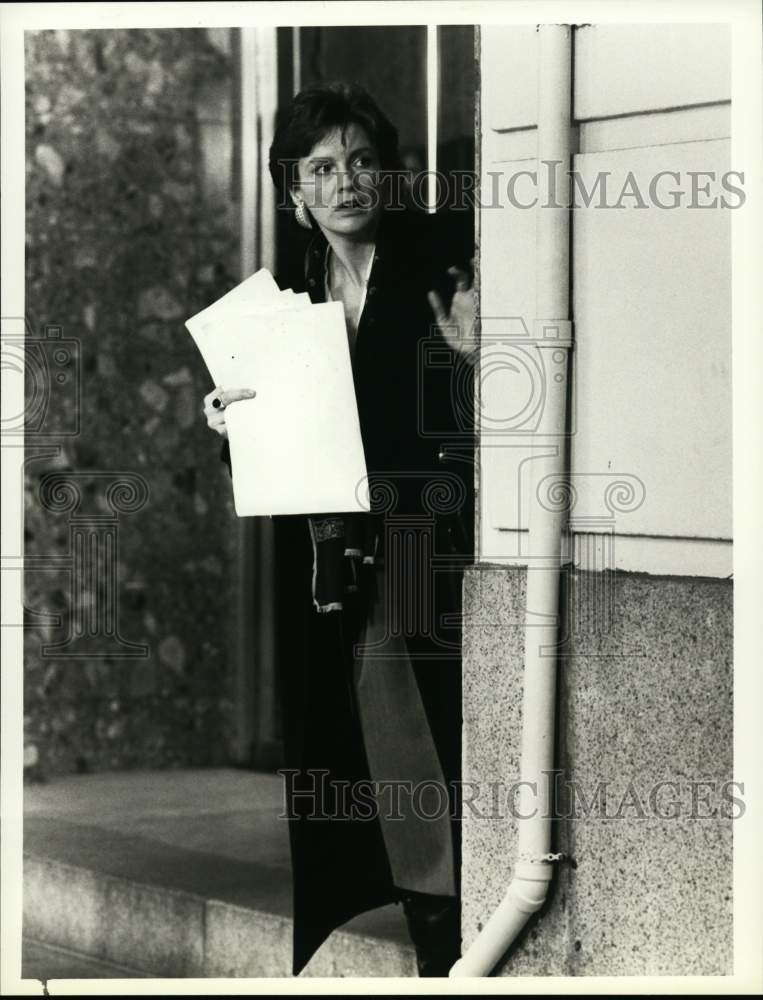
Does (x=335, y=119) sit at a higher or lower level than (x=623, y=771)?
higher

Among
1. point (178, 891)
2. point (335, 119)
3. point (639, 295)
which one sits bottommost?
point (178, 891)

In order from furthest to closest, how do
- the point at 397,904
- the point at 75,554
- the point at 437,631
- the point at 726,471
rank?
the point at 75,554
the point at 397,904
the point at 437,631
the point at 726,471

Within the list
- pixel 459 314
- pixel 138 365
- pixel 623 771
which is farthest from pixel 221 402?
pixel 138 365

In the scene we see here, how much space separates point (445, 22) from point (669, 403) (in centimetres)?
131

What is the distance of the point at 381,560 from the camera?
608 cm

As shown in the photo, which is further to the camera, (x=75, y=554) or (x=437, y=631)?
(x=75, y=554)

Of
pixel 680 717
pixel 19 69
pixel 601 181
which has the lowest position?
pixel 680 717

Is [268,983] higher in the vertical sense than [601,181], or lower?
lower

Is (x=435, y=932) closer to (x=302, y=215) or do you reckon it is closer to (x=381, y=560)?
(x=381, y=560)

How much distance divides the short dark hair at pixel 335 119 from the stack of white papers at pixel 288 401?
0.43 meters

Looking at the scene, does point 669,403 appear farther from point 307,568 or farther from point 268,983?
point 268,983

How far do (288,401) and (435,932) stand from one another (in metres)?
1.65

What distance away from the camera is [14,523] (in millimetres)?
6418

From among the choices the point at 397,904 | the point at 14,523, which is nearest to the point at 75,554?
the point at 14,523
